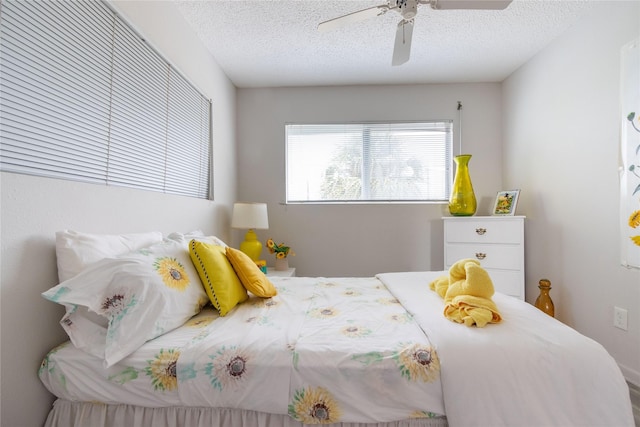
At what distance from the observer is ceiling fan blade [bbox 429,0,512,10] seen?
1.34 metres

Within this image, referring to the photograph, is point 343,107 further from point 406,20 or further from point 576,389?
point 576,389

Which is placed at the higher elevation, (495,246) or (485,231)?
(485,231)

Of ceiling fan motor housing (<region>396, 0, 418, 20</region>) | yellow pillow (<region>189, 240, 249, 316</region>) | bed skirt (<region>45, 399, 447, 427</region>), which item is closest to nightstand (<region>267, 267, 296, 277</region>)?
yellow pillow (<region>189, 240, 249, 316</region>)

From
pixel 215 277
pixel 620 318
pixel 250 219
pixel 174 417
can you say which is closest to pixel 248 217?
pixel 250 219

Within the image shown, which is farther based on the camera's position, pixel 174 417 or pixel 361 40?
pixel 361 40

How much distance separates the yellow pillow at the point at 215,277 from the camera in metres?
1.33

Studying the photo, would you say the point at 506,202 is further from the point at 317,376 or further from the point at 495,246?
the point at 317,376

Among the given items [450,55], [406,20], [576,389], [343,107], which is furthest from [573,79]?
[576,389]

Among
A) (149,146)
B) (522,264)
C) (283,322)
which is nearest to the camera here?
(283,322)

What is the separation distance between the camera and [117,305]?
0.99m

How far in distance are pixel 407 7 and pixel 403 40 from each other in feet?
0.78

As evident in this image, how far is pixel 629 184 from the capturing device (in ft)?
5.66

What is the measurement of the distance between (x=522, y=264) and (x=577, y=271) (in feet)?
1.27

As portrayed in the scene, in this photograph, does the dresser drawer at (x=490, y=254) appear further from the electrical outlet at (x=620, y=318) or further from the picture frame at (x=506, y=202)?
the electrical outlet at (x=620, y=318)
